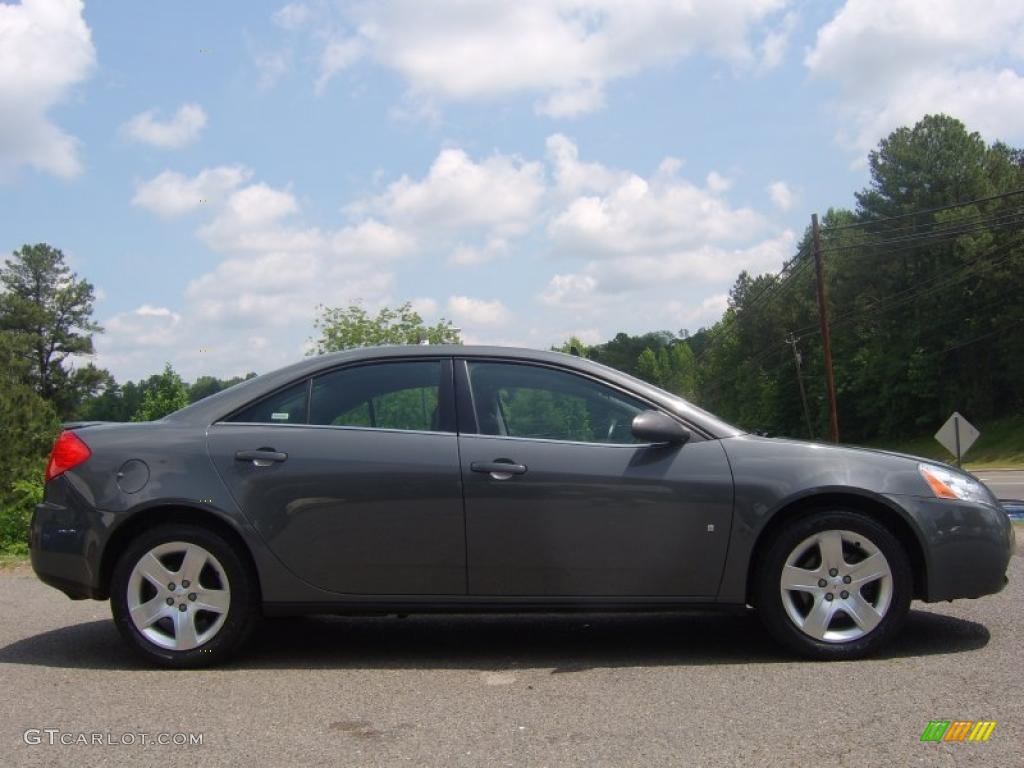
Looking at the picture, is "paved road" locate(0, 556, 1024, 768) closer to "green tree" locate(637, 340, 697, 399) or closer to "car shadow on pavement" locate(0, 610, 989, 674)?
"car shadow on pavement" locate(0, 610, 989, 674)

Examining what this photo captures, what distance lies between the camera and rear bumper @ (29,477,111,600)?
16.1 feet

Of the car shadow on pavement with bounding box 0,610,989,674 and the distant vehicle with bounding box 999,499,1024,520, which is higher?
the car shadow on pavement with bounding box 0,610,989,674

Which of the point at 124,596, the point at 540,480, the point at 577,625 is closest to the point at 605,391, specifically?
the point at 540,480

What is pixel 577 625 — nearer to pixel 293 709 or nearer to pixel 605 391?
pixel 605 391

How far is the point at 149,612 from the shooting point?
4.86m

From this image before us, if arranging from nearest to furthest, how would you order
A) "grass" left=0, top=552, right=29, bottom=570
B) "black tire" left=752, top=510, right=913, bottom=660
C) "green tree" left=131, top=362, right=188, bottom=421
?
"black tire" left=752, top=510, right=913, bottom=660, "grass" left=0, top=552, right=29, bottom=570, "green tree" left=131, top=362, right=188, bottom=421

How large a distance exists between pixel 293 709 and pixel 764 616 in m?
2.15

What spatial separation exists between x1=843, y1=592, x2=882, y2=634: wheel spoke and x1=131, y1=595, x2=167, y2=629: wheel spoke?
319cm

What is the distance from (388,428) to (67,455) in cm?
160

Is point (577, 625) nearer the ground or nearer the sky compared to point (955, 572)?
nearer the ground

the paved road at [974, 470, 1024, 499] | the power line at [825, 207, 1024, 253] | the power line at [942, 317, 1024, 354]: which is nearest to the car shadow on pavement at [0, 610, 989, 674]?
the paved road at [974, 470, 1024, 499]

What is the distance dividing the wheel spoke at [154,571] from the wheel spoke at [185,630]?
6.6 inches

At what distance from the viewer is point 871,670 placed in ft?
14.9

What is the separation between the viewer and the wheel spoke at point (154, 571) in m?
4.87
